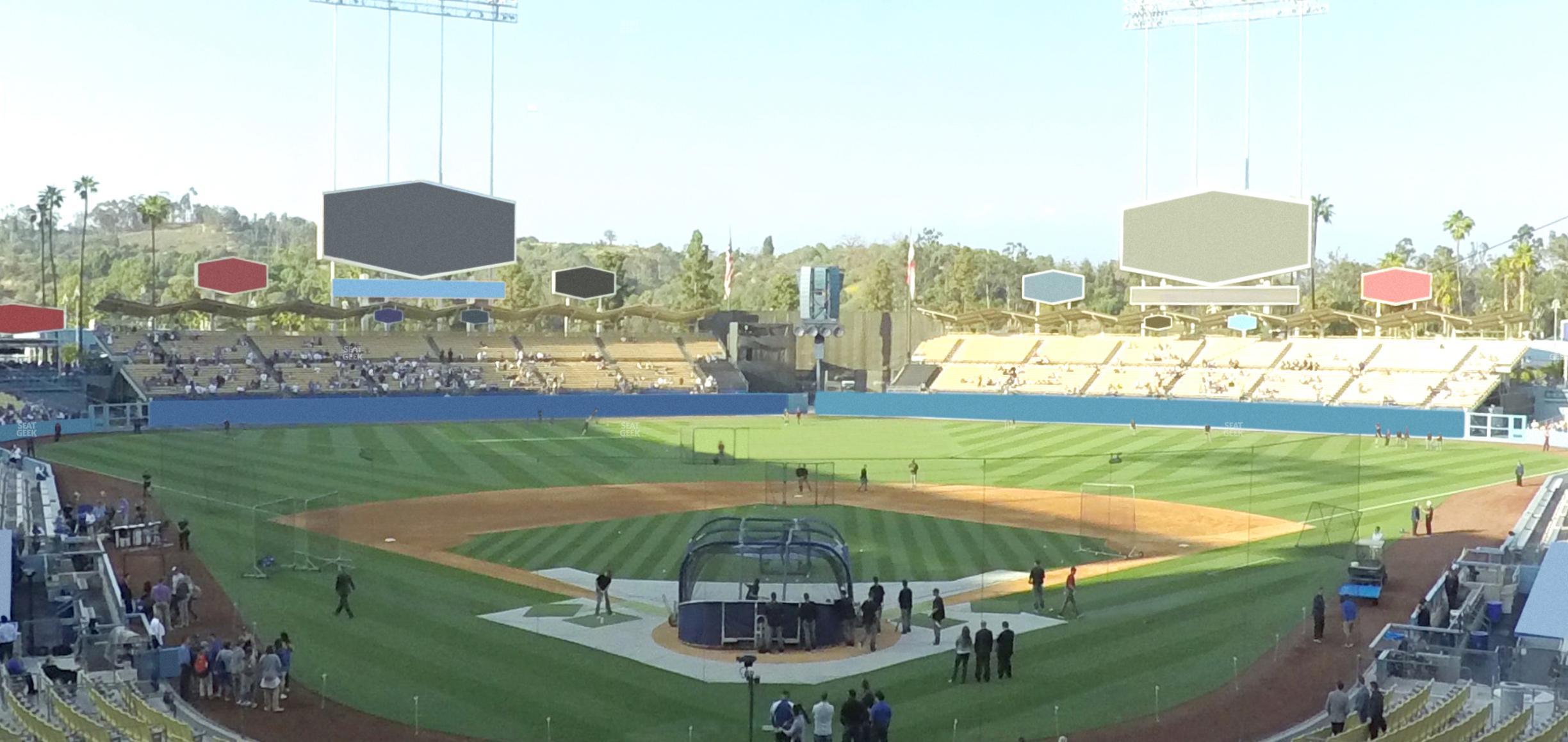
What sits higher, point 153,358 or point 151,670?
point 153,358

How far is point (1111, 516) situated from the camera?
43.4m

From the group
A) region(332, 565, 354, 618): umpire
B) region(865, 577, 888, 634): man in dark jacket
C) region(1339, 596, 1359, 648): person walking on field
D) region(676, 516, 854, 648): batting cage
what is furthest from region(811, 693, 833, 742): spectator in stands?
region(1339, 596, 1359, 648): person walking on field

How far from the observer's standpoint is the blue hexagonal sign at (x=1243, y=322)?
88.9 m

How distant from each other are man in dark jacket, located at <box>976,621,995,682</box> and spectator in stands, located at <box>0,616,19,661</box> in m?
15.5

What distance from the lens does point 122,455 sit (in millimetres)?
56250

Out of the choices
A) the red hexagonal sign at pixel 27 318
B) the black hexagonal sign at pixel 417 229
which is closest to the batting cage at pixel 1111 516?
the black hexagonal sign at pixel 417 229

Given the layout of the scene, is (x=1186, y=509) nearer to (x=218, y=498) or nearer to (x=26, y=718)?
(x=218, y=498)

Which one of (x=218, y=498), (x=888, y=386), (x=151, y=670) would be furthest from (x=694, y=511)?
(x=888, y=386)

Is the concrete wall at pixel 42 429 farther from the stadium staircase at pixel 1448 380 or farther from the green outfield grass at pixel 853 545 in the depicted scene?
the stadium staircase at pixel 1448 380

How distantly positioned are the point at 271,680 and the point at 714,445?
4576 cm

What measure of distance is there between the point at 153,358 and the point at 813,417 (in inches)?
1480

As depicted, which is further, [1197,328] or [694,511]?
[1197,328]

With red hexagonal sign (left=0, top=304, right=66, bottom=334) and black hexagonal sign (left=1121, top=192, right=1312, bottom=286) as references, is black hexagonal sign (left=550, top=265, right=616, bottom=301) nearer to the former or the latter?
red hexagonal sign (left=0, top=304, right=66, bottom=334)

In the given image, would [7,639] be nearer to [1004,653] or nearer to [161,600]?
[161,600]
